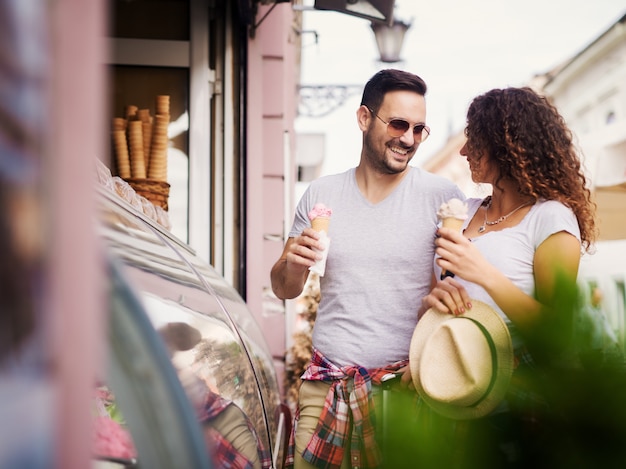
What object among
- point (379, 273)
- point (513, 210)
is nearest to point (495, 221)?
point (513, 210)

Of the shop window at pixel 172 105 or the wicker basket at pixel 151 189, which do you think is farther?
the shop window at pixel 172 105

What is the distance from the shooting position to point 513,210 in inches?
90.7

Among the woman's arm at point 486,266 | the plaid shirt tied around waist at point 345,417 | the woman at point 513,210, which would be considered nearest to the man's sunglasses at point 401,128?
the woman at point 513,210

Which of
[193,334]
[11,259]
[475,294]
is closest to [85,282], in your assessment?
[11,259]

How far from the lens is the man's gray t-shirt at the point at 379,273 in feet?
8.41

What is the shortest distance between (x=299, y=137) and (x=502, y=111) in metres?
10.4

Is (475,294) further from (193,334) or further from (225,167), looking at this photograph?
(225,167)

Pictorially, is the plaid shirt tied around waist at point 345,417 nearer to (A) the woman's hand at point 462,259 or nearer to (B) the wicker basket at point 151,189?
(A) the woman's hand at point 462,259

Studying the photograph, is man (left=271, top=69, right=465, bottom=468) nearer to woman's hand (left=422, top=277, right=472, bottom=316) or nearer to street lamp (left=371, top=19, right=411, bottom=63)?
woman's hand (left=422, top=277, right=472, bottom=316)

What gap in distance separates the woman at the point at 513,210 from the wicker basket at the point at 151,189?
1656 millimetres

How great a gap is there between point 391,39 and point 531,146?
19.9 feet

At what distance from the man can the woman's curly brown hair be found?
292 mm

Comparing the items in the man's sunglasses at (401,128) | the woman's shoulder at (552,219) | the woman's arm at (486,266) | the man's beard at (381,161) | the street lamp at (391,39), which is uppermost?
the street lamp at (391,39)

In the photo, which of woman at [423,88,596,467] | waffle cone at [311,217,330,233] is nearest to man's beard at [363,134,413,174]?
woman at [423,88,596,467]
